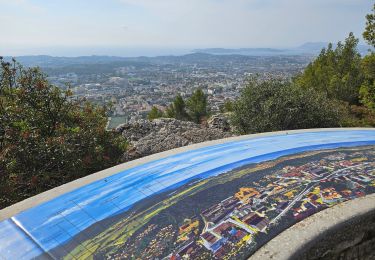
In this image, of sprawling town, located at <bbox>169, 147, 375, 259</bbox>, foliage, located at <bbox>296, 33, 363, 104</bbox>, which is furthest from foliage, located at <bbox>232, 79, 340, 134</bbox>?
foliage, located at <bbox>296, 33, 363, 104</bbox>

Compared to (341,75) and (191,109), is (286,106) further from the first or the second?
(191,109)

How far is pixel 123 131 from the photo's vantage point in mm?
11508

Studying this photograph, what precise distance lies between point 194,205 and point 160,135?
5943 mm

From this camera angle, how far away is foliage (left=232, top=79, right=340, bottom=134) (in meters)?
9.77

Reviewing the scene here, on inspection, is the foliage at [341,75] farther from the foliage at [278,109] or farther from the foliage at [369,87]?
the foliage at [278,109]

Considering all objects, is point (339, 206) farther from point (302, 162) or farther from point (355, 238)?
point (302, 162)

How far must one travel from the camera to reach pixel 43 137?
6484mm

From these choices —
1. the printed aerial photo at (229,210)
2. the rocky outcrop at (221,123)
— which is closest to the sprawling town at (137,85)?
the rocky outcrop at (221,123)

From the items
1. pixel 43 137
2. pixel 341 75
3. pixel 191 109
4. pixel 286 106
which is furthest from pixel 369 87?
pixel 191 109

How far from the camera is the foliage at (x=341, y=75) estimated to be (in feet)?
58.8

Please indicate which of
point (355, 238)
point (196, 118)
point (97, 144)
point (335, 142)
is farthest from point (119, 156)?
point (196, 118)

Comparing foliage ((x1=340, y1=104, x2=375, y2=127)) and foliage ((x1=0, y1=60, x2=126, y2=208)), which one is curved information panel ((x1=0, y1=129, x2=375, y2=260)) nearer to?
foliage ((x1=0, y1=60, x2=126, y2=208))

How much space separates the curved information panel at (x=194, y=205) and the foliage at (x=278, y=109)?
3501 mm

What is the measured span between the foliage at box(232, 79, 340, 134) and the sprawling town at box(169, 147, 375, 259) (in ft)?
13.1
